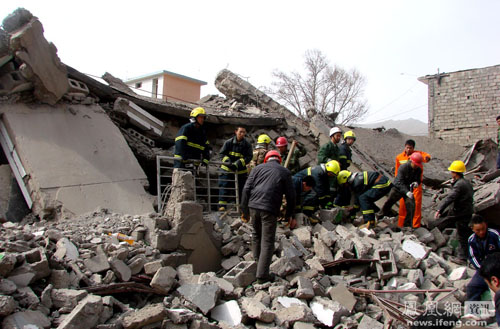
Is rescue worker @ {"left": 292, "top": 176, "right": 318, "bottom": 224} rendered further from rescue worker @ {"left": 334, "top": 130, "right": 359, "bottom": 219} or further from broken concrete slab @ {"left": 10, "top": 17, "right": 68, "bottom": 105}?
broken concrete slab @ {"left": 10, "top": 17, "right": 68, "bottom": 105}

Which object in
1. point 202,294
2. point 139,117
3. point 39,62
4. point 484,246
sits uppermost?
point 39,62

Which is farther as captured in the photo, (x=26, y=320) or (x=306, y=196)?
(x=306, y=196)

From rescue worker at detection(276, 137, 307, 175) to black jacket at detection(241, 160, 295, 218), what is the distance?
2561 mm

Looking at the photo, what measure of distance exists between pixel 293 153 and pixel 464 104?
1272cm

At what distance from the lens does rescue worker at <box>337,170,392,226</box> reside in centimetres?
704

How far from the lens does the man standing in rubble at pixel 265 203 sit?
4.89 meters

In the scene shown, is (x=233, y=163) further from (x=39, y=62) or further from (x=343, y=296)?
(x=39, y=62)

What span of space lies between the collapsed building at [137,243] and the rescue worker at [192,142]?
602mm

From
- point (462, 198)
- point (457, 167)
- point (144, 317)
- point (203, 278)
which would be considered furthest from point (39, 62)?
point (462, 198)

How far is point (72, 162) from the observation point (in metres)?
6.68

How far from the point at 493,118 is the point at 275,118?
12047mm

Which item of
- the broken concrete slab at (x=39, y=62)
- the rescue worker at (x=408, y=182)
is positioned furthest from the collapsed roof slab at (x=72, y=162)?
the rescue worker at (x=408, y=182)

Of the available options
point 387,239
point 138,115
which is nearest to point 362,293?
point 387,239

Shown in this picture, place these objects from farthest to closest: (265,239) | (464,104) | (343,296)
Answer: (464,104) → (265,239) → (343,296)
